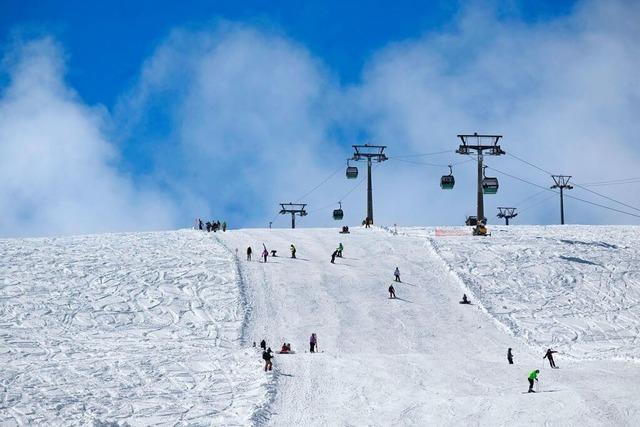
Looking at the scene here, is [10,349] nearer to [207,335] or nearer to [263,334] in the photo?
[207,335]

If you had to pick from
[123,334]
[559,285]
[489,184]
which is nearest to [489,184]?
[489,184]

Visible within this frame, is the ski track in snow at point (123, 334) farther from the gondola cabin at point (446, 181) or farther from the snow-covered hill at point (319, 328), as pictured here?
the gondola cabin at point (446, 181)

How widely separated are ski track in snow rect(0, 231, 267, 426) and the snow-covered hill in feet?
0.37

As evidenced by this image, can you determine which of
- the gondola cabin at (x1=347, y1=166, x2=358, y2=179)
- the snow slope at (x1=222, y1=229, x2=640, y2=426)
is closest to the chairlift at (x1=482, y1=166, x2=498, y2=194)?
the snow slope at (x1=222, y1=229, x2=640, y2=426)

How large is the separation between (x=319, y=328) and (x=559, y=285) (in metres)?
17.2

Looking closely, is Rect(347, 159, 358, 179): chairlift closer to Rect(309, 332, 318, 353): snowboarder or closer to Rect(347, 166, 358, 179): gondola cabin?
Rect(347, 166, 358, 179): gondola cabin

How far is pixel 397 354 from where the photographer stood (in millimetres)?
33781

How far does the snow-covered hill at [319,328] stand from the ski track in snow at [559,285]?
0.53 feet

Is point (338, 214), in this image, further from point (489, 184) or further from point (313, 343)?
point (313, 343)

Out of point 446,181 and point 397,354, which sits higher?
point 446,181

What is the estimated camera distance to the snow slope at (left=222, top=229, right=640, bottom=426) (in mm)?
25125

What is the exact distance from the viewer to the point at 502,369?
30.8 m

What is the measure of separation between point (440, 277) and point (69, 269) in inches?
913

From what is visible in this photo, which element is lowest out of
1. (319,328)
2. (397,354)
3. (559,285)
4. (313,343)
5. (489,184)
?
(397,354)
